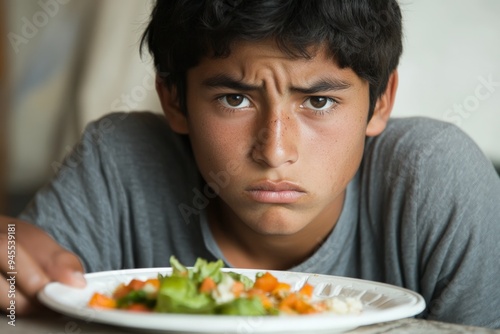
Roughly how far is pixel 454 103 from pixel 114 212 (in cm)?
110

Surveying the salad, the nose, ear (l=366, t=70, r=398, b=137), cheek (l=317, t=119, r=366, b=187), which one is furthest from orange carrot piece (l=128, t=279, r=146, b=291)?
ear (l=366, t=70, r=398, b=137)

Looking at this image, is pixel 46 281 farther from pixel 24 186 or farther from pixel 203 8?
pixel 24 186

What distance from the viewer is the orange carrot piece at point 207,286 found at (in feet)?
2.48

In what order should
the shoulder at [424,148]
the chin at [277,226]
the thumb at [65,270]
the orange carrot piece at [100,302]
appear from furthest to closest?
the shoulder at [424,148]
the chin at [277,226]
the thumb at [65,270]
the orange carrot piece at [100,302]

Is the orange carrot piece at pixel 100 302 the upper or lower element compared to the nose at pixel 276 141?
lower

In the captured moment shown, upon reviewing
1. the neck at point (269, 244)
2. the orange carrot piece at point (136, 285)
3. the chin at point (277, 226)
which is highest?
the orange carrot piece at point (136, 285)

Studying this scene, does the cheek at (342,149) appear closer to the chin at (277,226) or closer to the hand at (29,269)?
the chin at (277,226)

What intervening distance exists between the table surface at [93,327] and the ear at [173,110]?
603mm

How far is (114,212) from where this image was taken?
1.47 meters

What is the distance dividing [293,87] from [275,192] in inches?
6.6

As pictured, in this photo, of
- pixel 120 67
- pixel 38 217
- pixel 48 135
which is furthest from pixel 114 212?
pixel 48 135

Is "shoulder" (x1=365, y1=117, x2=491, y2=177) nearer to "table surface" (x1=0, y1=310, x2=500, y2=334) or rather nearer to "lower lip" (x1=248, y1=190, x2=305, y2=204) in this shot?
"lower lip" (x1=248, y1=190, x2=305, y2=204)

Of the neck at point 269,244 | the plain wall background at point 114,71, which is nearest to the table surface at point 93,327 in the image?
the neck at point 269,244

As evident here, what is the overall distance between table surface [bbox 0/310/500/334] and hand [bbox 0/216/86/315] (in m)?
0.03
